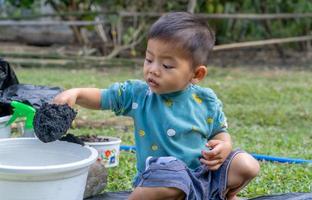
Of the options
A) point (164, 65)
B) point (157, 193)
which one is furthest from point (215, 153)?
point (164, 65)

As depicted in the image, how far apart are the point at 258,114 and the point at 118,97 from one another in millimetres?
3140

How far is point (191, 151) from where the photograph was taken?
8.31 ft

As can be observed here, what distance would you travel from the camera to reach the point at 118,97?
2566 mm

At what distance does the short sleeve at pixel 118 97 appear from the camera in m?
2.55

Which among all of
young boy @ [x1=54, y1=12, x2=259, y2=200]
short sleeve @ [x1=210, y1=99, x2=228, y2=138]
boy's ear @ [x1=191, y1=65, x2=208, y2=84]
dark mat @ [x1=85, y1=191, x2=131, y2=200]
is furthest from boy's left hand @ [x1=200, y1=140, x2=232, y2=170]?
dark mat @ [x1=85, y1=191, x2=131, y2=200]

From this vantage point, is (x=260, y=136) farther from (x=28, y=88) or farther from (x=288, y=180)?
(x=28, y=88)

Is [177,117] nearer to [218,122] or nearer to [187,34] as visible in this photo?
[218,122]

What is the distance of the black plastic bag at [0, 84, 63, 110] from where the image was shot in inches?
113

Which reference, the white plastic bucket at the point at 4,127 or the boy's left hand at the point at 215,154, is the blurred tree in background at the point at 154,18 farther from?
the boy's left hand at the point at 215,154

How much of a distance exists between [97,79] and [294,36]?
4.22m

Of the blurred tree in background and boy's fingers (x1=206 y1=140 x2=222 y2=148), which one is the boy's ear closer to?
boy's fingers (x1=206 y1=140 x2=222 y2=148)

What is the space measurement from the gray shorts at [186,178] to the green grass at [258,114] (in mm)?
538

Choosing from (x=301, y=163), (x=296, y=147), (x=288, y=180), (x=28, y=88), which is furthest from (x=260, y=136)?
(x=28, y=88)

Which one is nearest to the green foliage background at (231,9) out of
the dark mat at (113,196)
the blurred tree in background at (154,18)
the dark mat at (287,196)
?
the blurred tree in background at (154,18)
